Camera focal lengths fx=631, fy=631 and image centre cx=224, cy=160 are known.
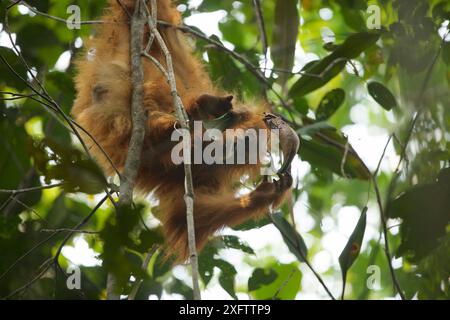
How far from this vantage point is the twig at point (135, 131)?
2.51 m

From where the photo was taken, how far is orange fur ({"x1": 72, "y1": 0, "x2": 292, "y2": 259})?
3.84 meters

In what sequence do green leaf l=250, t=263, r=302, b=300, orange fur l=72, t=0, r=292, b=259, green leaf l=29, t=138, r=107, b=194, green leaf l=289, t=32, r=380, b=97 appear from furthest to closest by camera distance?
1. green leaf l=250, t=263, r=302, b=300
2. green leaf l=289, t=32, r=380, b=97
3. orange fur l=72, t=0, r=292, b=259
4. green leaf l=29, t=138, r=107, b=194

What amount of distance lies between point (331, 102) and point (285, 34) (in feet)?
1.94

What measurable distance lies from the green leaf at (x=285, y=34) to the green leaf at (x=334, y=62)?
0.21 metres

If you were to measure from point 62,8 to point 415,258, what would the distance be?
8.71ft

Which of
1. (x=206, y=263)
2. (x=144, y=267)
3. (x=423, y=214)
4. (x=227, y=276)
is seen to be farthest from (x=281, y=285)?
(x=144, y=267)

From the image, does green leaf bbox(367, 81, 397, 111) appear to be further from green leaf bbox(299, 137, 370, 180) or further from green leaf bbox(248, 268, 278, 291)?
green leaf bbox(248, 268, 278, 291)

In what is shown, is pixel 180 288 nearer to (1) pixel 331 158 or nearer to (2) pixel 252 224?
(2) pixel 252 224

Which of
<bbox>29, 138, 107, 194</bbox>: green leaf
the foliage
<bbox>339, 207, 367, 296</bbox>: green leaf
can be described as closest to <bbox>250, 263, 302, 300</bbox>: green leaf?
the foliage

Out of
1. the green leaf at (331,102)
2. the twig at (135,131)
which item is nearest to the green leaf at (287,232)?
the green leaf at (331,102)

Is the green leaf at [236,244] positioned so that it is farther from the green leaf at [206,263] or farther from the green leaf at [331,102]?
the green leaf at [331,102]

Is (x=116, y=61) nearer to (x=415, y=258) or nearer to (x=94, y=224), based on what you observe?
(x=94, y=224)

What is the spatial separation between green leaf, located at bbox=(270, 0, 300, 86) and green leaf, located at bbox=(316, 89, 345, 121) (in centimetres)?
32

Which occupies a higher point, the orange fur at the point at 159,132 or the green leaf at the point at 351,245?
the orange fur at the point at 159,132
